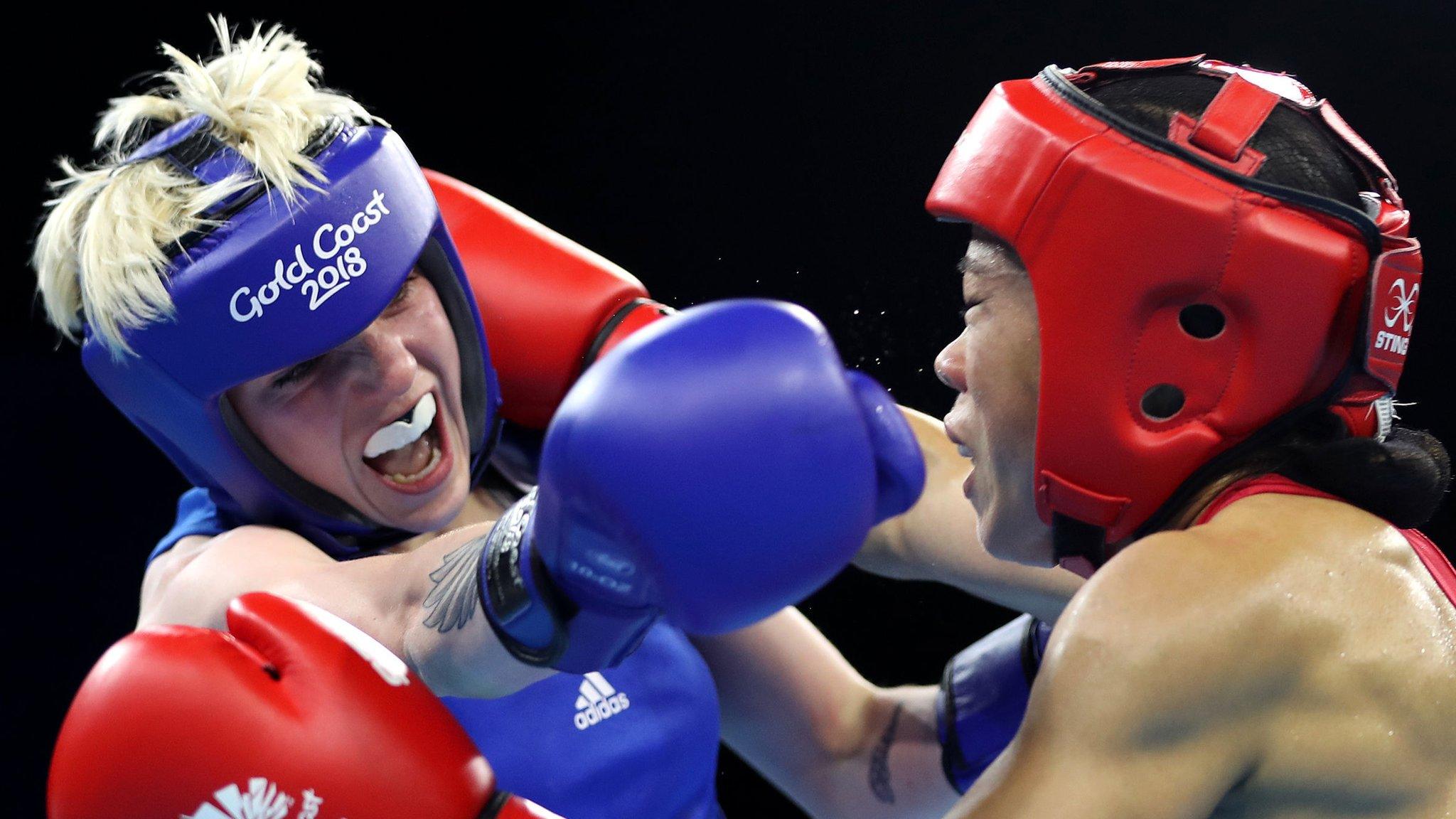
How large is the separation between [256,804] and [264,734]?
63 millimetres

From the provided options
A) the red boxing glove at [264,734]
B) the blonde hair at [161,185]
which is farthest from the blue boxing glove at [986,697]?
the blonde hair at [161,185]

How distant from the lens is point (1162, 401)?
1.26 m

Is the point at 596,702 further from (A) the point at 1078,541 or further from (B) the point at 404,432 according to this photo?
(A) the point at 1078,541

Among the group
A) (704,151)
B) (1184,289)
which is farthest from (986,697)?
(704,151)

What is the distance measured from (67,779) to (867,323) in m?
1.77

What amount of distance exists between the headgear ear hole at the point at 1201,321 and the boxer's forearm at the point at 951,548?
57 cm

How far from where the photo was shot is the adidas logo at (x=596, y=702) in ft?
5.29

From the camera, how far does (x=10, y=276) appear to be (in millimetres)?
2506

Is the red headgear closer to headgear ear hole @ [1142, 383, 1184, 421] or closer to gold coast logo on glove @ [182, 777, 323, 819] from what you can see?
headgear ear hole @ [1142, 383, 1184, 421]

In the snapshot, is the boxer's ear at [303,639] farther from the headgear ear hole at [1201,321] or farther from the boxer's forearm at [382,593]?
the headgear ear hole at [1201,321]

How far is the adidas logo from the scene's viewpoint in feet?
5.29

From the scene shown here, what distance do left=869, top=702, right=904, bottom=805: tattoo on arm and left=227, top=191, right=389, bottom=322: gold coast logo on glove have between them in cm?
104

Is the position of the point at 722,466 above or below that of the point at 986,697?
above

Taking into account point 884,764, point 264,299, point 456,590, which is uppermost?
point 264,299
